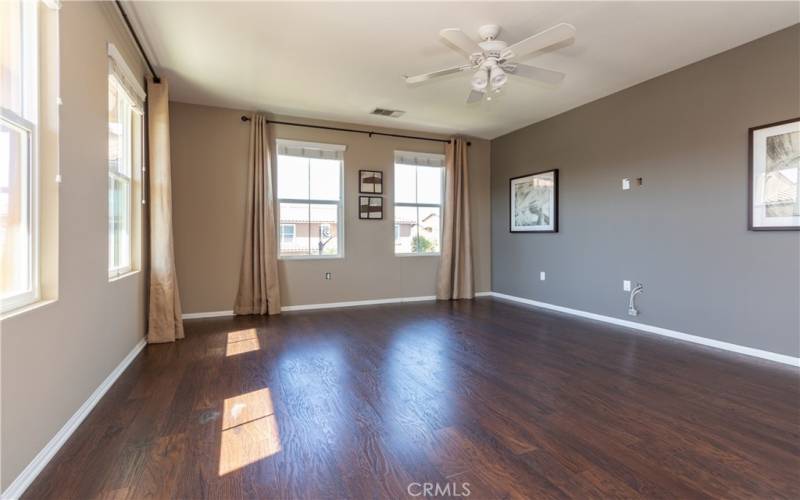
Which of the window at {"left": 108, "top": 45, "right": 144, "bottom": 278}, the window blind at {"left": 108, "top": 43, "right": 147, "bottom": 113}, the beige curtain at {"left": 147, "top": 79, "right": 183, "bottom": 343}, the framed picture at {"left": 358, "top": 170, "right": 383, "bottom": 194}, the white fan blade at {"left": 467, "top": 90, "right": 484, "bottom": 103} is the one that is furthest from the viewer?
the framed picture at {"left": 358, "top": 170, "right": 383, "bottom": 194}

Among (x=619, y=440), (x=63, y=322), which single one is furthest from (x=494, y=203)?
(x=63, y=322)

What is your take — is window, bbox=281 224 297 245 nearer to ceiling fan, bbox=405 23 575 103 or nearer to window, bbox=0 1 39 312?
ceiling fan, bbox=405 23 575 103

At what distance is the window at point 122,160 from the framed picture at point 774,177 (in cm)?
504

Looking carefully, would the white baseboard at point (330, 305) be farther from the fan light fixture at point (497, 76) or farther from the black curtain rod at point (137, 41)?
the fan light fixture at point (497, 76)

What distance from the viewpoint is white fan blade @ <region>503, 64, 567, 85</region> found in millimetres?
2934

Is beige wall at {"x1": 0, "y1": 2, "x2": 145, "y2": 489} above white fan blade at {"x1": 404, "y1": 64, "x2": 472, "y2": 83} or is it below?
below

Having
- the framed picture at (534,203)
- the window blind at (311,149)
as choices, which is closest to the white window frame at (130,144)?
the window blind at (311,149)

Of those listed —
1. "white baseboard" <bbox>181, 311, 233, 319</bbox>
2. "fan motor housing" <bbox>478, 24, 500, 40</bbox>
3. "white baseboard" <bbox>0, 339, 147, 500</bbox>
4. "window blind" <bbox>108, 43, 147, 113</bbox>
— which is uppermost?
"fan motor housing" <bbox>478, 24, 500, 40</bbox>

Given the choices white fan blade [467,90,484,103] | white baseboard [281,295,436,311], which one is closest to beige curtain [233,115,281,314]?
white baseboard [281,295,436,311]

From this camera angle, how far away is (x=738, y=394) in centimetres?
242

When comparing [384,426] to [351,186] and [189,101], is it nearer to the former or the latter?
[351,186]

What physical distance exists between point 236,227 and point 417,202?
2.67 meters

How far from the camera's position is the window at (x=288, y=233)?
16.7ft

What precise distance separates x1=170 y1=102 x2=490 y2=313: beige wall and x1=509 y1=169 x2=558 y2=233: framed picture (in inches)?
54.9
